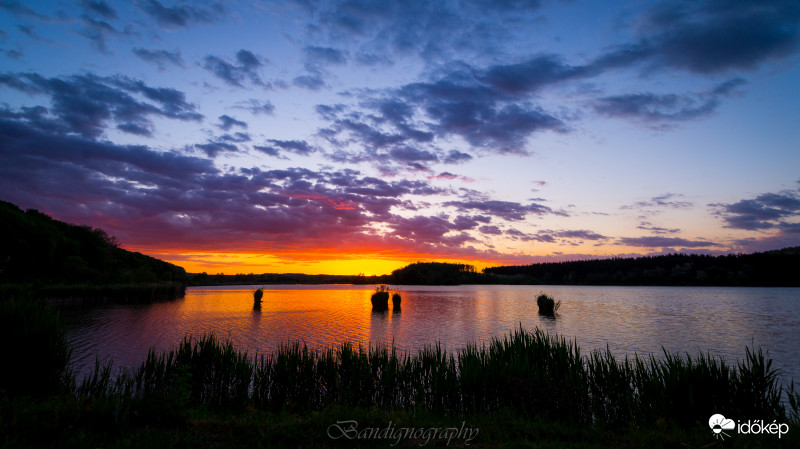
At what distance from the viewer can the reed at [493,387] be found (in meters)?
10.6

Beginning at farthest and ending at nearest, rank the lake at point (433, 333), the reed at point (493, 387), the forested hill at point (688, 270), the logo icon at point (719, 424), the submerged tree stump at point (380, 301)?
the forested hill at point (688, 270), the submerged tree stump at point (380, 301), the lake at point (433, 333), the reed at point (493, 387), the logo icon at point (719, 424)

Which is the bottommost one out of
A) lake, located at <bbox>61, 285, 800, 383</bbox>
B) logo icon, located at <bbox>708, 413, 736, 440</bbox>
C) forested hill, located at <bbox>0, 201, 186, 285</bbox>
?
lake, located at <bbox>61, 285, 800, 383</bbox>

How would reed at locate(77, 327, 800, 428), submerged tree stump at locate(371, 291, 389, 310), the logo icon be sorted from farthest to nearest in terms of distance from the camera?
submerged tree stump at locate(371, 291, 389, 310), reed at locate(77, 327, 800, 428), the logo icon

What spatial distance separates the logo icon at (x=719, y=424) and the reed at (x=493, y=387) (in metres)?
0.45

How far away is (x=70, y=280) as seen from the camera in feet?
219

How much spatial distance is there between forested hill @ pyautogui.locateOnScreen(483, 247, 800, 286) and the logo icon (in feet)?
508

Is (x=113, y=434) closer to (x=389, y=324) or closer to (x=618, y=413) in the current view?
(x=618, y=413)

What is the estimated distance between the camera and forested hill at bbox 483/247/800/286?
121188 mm

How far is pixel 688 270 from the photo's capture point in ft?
461

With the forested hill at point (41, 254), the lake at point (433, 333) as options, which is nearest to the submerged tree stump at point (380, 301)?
the lake at point (433, 333)

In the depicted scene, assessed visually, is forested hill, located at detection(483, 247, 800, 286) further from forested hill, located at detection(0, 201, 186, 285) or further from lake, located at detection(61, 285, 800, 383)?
forested hill, located at detection(0, 201, 186, 285)

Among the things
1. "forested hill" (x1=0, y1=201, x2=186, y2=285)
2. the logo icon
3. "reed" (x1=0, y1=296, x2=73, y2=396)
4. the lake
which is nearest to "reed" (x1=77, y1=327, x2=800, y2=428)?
the logo icon

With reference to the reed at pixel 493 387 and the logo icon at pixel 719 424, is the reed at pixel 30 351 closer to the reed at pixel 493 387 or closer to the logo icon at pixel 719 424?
the reed at pixel 493 387

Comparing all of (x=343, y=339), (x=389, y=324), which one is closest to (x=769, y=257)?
(x=389, y=324)
